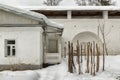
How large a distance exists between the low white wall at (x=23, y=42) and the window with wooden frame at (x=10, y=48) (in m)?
0.25

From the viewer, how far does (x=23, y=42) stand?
2139 cm

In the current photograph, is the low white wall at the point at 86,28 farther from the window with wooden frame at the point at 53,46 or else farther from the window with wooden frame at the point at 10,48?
the window with wooden frame at the point at 10,48

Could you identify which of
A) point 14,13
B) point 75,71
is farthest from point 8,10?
point 75,71

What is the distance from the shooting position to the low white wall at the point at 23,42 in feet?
69.8

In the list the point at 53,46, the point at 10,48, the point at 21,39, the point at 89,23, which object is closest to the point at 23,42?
the point at 21,39

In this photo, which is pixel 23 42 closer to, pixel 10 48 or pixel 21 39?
pixel 21 39

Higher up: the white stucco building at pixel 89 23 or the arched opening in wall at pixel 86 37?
the white stucco building at pixel 89 23

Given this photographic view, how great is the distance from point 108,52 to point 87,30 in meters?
3.31

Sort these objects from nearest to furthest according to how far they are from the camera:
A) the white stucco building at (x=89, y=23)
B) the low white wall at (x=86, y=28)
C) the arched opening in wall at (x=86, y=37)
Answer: the white stucco building at (x=89, y=23)
the low white wall at (x=86, y=28)
the arched opening in wall at (x=86, y=37)

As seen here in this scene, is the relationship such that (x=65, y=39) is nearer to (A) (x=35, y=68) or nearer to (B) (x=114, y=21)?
(B) (x=114, y=21)

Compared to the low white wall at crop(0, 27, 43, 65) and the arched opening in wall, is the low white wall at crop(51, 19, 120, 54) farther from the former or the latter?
the low white wall at crop(0, 27, 43, 65)

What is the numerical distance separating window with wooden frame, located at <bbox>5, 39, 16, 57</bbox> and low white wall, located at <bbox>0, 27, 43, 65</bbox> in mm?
251

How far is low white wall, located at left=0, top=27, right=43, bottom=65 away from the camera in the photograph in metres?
21.3

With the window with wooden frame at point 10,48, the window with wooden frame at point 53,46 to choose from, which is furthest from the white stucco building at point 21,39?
the window with wooden frame at point 53,46
